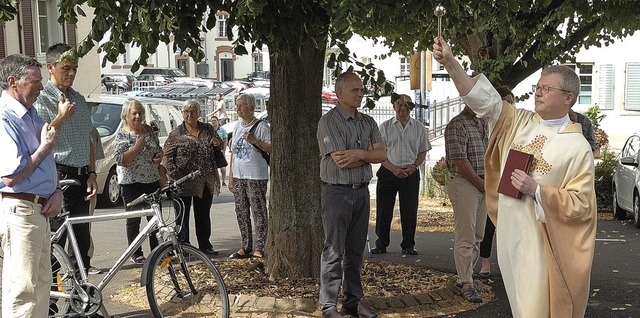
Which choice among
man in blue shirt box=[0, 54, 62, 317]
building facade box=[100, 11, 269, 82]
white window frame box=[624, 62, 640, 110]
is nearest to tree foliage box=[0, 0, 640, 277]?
man in blue shirt box=[0, 54, 62, 317]

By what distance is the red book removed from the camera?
17.4 ft

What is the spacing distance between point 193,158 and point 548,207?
569 cm

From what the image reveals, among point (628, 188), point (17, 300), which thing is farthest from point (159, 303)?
point (628, 188)

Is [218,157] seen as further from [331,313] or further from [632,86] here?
[632,86]

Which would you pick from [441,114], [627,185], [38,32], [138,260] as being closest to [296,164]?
[138,260]

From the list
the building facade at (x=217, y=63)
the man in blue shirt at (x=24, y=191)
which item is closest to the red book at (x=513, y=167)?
the man in blue shirt at (x=24, y=191)

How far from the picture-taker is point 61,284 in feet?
22.8

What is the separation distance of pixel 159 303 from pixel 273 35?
2.37 meters

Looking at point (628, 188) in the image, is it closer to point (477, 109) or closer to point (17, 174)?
point (477, 109)

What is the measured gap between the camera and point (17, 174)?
5.87 meters

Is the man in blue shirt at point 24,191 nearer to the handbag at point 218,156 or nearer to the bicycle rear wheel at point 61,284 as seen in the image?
the bicycle rear wheel at point 61,284

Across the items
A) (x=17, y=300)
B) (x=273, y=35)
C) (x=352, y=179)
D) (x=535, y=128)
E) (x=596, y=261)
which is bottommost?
(x=596, y=261)

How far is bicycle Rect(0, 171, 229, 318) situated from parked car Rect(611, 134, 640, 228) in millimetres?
8414

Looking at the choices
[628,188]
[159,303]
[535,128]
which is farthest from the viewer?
[628,188]
